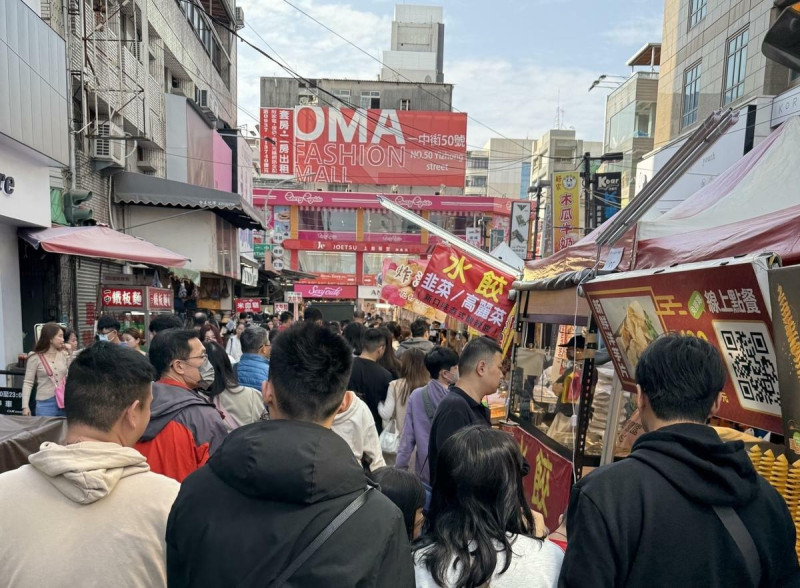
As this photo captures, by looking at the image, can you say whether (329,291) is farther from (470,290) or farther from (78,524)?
(78,524)

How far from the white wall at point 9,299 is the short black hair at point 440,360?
23.7 feet

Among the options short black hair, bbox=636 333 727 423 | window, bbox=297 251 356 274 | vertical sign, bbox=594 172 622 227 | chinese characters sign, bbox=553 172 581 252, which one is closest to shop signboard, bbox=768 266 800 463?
short black hair, bbox=636 333 727 423

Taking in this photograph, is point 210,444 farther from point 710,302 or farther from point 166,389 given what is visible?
point 710,302

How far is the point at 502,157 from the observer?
2275 inches

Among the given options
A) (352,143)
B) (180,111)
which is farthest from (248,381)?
(352,143)

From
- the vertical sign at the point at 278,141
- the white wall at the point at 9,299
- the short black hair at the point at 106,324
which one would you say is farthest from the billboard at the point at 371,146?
the short black hair at the point at 106,324

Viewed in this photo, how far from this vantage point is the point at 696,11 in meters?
16.8

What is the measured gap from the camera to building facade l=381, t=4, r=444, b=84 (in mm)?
49594

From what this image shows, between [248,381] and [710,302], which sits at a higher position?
[710,302]

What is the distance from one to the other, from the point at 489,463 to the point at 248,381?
3.84 meters

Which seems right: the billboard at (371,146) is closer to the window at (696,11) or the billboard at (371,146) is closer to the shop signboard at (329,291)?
the shop signboard at (329,291)

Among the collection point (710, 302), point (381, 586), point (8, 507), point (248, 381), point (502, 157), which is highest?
point (502, 157)

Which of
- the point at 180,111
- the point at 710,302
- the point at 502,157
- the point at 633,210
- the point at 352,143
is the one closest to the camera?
the point at 710,302

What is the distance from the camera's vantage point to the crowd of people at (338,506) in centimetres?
139
